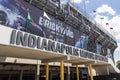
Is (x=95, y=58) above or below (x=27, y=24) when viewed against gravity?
below

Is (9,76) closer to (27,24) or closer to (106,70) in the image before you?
(27,24)

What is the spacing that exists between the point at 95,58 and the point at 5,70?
9880mm

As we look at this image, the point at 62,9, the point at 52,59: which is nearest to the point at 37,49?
the point at 52,59

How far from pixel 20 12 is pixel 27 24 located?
1460mm

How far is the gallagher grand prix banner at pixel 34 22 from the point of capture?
608 inches

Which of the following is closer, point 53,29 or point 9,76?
point 9,76

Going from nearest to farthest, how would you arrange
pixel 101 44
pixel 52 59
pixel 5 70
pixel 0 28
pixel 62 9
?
pixel 0 28
pixel 52 59
pixel 5 70
pixel 62 9
pixel 101 44

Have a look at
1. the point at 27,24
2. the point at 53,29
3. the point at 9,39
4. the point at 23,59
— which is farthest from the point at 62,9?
the point at 9,39

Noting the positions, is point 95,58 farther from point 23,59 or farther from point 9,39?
point 9,39

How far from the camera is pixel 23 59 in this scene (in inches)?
590

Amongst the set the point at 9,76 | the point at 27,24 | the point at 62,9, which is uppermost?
the point at 62,9

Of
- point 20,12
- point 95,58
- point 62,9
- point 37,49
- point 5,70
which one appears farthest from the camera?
point 62,9

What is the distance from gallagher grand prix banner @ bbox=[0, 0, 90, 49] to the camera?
15439 millimetres

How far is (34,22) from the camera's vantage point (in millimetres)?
18391
